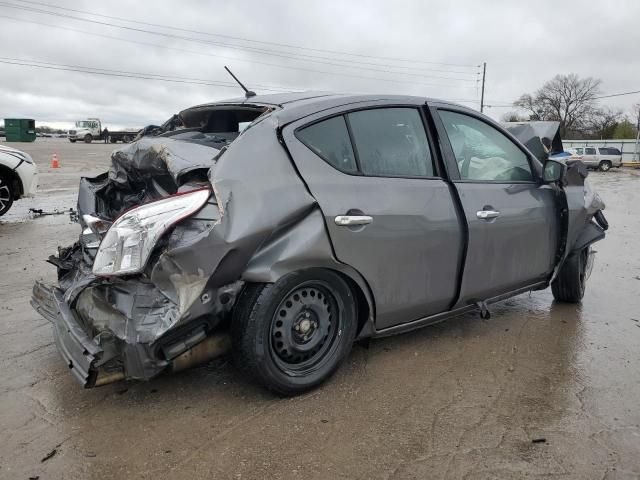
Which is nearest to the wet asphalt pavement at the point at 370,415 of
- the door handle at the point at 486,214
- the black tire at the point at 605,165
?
the door handle at the point at 486,214

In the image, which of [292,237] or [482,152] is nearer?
[292,237]

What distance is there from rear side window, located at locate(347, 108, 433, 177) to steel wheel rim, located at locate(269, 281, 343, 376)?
0.75 metres

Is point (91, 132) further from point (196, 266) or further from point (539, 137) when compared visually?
point (196, 266)

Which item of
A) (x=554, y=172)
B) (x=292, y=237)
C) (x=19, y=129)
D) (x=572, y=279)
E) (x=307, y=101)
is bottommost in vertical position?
(x=572, y=279)

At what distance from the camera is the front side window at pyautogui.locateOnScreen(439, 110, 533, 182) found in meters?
3.54

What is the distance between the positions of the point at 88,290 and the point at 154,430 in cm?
80

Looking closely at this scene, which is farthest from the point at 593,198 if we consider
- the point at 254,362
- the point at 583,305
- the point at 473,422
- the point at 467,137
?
the point at 254,362

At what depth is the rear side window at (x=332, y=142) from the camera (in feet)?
9.48

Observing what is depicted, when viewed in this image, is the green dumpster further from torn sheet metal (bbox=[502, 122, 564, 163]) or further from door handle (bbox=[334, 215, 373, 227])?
door handle (bbox=[334, 215, 373, 227])

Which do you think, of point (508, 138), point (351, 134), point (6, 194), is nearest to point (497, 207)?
point (508, 138)

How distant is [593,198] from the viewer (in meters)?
4.39

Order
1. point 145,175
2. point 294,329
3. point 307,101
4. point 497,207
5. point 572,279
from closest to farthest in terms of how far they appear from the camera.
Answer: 1. point 294,329
2. point 307,101
3. point 145,175
4. point 497,207
5. point 572,279

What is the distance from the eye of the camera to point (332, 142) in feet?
9.74

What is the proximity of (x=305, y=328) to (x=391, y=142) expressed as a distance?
1230 millimetres
